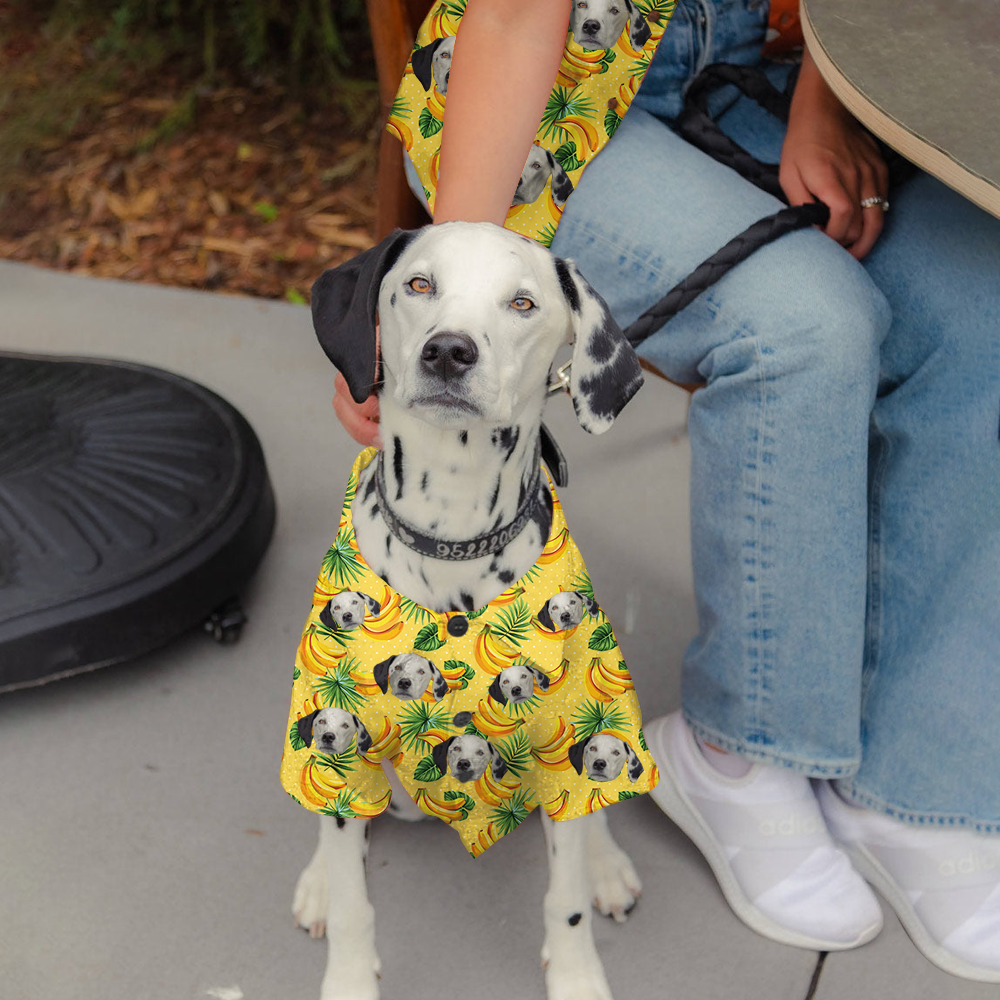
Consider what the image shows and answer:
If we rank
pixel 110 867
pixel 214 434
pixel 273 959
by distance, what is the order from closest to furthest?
pixel 273 959
pixel 110 867
pixel 214 434

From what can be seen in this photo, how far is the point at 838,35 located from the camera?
1.46 meters

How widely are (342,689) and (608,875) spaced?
0.64m

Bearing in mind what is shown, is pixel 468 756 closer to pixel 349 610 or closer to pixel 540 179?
pixel 349 610

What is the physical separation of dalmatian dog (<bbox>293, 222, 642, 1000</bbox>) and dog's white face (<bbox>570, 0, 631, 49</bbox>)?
468 mm

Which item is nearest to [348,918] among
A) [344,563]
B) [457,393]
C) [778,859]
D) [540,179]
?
[344,563]

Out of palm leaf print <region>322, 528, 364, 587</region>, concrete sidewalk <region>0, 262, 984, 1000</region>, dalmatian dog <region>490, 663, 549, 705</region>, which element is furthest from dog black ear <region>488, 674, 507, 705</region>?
concrete sidewalk <region>0, 262, 984, 1000</region>

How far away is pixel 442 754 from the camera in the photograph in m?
1.52

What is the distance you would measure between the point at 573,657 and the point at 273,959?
28.4 inches

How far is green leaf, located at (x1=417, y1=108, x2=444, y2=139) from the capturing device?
5.95 ft

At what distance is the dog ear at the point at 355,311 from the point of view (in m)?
1.37

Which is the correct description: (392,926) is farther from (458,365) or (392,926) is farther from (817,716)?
(458,365)

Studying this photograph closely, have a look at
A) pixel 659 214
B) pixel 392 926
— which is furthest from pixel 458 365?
pixel 392 926

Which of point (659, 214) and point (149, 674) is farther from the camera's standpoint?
point (149, 674)

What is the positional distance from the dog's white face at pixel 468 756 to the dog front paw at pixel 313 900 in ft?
1.31
